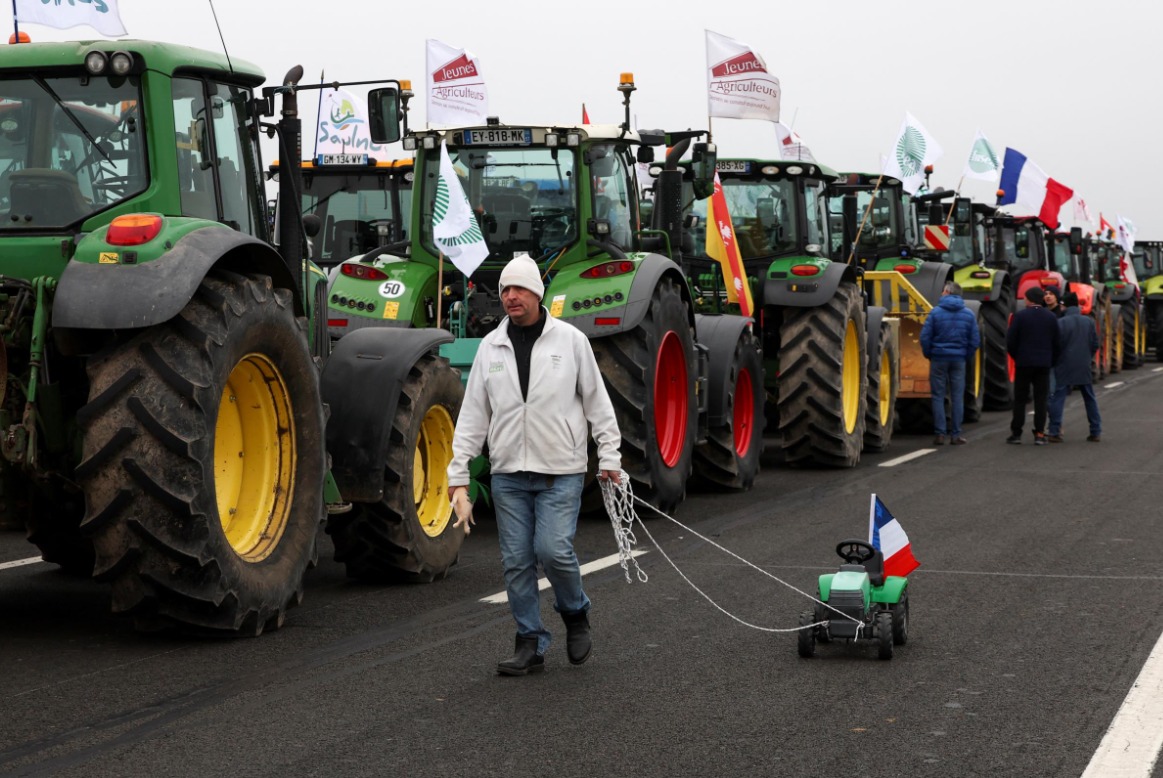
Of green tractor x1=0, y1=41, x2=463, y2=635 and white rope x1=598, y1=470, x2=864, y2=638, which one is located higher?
green tractor x1=0, y1=41, x2=463, y2=635

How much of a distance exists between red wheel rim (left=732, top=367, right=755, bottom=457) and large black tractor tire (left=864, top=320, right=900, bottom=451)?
259 cm

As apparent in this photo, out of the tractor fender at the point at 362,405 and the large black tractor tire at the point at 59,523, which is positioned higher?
the tractor fender at the point at 362,405

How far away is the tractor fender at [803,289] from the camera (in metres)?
15.8

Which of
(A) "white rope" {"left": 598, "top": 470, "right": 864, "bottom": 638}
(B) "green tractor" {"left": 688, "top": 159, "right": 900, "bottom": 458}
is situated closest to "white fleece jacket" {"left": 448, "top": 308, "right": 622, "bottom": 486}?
(A) "white rope" {"left": 598, "top": 470, "right": 864, "bottom": 638}

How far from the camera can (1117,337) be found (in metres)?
33.3

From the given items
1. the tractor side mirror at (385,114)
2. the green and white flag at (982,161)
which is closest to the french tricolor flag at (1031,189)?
the green and white flag at (982,161)

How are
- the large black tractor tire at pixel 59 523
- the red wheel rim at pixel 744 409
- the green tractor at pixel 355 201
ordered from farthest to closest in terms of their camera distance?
the green tractor at pixel 355 201
the red wheel rim at pixel 744 409
the large black tractor tire at pixel 59 523

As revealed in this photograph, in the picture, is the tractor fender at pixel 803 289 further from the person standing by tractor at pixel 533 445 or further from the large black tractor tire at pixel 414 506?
the person standing by tractor at pixel 533 445

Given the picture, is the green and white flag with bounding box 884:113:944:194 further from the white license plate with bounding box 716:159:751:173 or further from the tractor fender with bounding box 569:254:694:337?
the tractor fender with bounding box 569:254:694:337

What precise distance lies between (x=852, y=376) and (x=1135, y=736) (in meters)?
11.3

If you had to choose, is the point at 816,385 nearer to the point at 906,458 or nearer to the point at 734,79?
the point at 906,458

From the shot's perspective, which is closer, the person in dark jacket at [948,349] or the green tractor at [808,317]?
the green tractor at [808,317]

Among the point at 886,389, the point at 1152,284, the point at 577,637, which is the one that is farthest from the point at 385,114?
the point at 1152,284

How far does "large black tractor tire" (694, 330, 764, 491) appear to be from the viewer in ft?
45.5
